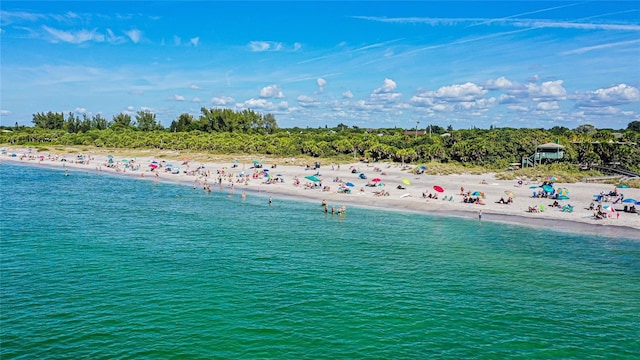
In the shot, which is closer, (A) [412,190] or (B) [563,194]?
(B) [563,194]

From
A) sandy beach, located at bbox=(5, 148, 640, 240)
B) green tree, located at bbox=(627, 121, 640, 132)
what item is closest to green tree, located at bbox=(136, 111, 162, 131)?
sandy beach, located at bbox=(5, 148, 640, 240)

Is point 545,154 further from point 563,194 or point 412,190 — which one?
point 412,190

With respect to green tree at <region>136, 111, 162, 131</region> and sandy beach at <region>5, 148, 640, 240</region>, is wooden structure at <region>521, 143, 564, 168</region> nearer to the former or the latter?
sandy beach at <region>5, 148, 640, 240</region>

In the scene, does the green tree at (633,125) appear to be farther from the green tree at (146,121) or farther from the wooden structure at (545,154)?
the green tree at (146,121)

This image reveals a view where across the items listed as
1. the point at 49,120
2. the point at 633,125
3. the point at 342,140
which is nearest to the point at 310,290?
the point at 342,140

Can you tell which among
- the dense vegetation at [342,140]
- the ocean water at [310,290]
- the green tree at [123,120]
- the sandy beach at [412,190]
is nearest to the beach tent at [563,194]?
the sandy beach at [412,190]

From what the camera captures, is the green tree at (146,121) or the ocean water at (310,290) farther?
the green tree at (146,121)

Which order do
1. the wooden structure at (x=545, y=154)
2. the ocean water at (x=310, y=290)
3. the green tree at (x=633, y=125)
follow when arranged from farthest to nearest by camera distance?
the green tree at (x=633, y=125) → the wooden structure at (x=545, y=154) → the ocean water at (x=310, y=290)
